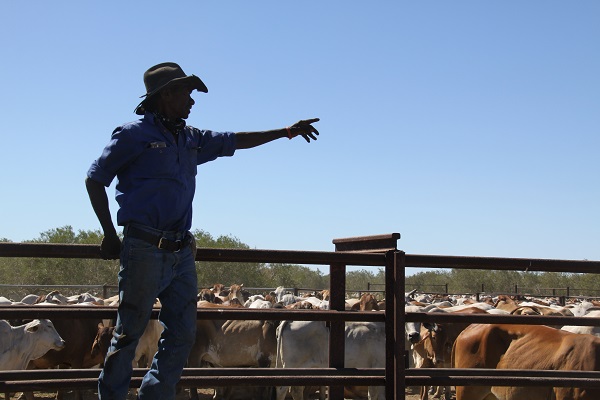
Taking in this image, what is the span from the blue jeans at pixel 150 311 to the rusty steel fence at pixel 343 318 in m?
0.47

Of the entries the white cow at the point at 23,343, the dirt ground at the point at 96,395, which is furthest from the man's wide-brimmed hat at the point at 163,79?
the dirt ground at the point at 96,395

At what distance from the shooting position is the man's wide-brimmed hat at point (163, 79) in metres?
4.43

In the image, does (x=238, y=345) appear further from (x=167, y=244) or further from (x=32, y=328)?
(x=167, y=244)

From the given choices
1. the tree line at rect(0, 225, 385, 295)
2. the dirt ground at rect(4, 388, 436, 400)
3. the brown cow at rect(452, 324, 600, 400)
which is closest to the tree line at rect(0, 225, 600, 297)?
the tree line at rect(0, 225, 385, 295)

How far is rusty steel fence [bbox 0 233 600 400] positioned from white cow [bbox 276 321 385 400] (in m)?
7.75

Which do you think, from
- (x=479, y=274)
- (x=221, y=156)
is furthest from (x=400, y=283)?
(x=479, y=274)

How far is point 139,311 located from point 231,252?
997mm

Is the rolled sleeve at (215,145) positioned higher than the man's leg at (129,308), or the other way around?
the rolled sleeve at (215,145)

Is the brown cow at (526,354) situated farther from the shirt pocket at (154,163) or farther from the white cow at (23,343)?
the white cow at (23,343)

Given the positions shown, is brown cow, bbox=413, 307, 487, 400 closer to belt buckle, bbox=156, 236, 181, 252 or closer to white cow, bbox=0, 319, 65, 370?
white cow, bbox=0, 319, 65, 370

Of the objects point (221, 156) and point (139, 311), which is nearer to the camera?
point (139, 311)

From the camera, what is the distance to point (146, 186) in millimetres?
4281

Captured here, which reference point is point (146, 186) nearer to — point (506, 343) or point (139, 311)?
point (139, 311)

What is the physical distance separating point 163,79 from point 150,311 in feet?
4.46
